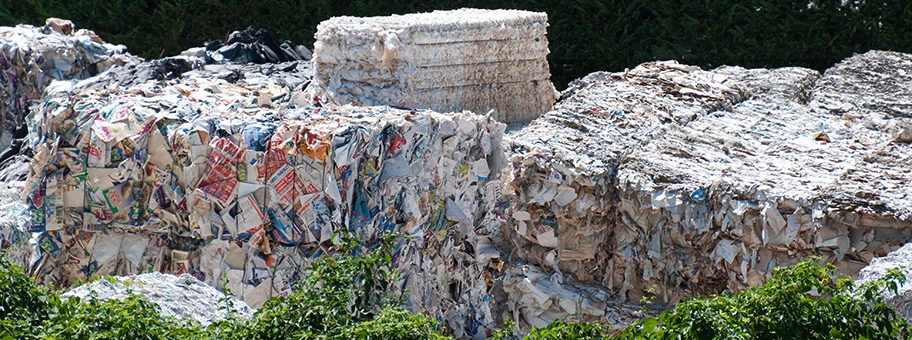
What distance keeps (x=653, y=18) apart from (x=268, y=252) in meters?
4.83

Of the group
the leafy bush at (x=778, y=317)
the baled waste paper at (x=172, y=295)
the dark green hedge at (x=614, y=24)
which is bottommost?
the dark green hedge at (x=614, y=24)

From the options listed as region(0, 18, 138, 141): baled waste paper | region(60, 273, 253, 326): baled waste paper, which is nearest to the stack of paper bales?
region(0, 18, 138, 141): baled waste paper

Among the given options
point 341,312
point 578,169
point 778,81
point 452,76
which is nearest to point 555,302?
point 578,169

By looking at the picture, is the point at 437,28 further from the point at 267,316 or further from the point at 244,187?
the point at 267,316

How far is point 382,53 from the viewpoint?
589 cm

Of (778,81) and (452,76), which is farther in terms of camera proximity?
(778,81)

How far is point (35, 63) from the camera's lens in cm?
679

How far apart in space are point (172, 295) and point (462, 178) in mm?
1529

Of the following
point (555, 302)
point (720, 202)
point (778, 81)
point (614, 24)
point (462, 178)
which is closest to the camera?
point (462, 178)

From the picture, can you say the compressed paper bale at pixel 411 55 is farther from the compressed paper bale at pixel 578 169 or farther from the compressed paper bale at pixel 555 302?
the compressed paper bale at pixel 555 302

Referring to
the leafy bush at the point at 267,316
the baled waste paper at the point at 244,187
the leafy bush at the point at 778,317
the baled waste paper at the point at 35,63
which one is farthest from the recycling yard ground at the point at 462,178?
the leafy bush at the point at 778,317

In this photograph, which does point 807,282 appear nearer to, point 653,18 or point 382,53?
point 382,53

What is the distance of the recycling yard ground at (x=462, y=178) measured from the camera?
4.47 m

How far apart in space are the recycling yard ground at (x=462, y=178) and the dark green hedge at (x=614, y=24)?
134 centimetres
